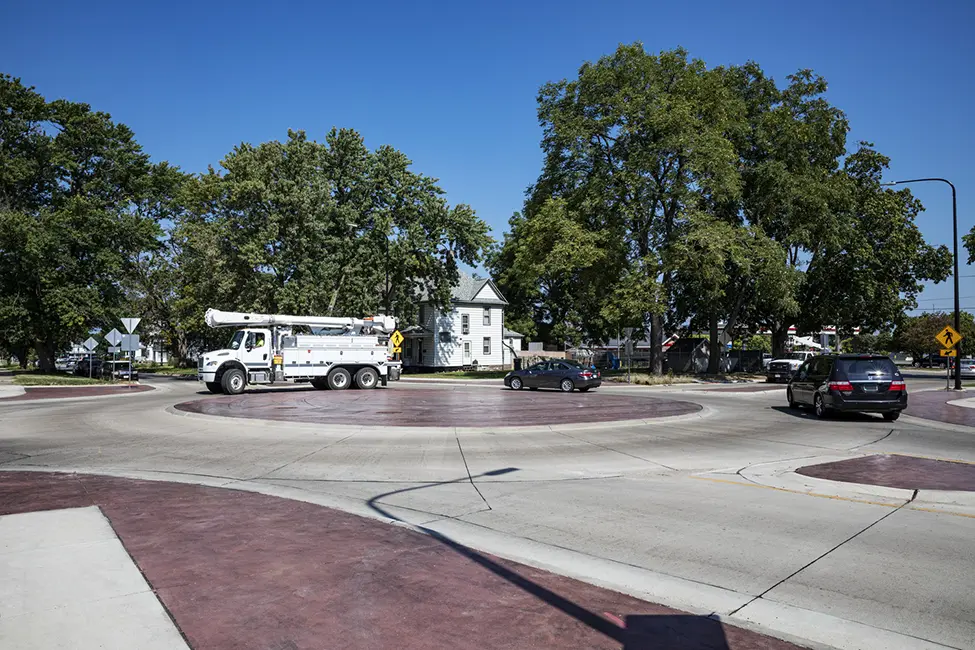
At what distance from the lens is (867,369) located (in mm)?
17766

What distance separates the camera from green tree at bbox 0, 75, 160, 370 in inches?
1698

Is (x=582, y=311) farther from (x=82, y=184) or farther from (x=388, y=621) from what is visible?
(x=388, y=621)

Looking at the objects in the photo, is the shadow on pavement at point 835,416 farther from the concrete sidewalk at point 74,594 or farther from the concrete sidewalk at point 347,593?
the concrete sidewalk at point 74,594

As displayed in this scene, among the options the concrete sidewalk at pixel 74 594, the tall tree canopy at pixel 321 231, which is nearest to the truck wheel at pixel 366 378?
the tall tree canopy at pixel 321 231

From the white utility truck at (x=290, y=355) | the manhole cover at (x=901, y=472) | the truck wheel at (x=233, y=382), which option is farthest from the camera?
the white utility truck at (x=290, y=355)

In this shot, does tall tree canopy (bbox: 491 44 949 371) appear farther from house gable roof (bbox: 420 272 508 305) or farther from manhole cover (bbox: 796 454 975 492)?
manhole cover (bbox: 796 454 975 492)

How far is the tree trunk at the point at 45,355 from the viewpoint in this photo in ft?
160

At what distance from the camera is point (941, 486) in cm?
898

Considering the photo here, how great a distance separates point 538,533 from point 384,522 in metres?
1.61

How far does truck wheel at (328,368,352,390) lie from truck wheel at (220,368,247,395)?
3.63 metres

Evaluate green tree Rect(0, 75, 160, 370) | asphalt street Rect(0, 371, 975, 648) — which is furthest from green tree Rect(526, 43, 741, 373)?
green tree Rect(0, 75, 160, 370)

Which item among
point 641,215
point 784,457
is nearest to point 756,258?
point 641,215

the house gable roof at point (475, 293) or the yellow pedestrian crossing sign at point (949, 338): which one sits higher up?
the house gable roof at point (475, 293)

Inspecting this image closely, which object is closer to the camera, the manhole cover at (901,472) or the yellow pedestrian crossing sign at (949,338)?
the manhole cover at (901,472)
